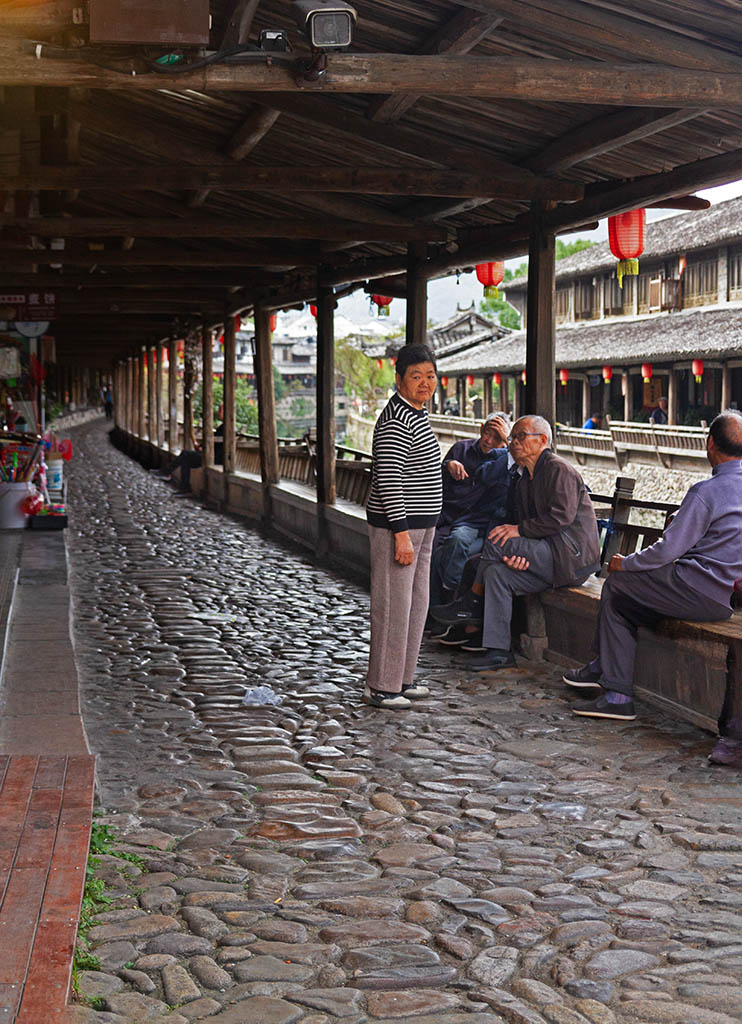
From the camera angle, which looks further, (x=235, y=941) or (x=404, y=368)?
(x=404, y=368)

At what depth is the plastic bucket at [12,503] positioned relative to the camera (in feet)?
40.5

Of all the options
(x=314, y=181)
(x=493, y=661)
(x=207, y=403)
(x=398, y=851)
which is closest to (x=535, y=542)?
(x=493, y=661)

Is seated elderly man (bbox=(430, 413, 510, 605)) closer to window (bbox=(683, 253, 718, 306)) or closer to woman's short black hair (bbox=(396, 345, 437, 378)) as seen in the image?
woman's short black hair (bbox=(396, 345, 437, 378))

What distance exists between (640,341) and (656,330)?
0.60 m

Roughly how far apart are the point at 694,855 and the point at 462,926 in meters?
1.04

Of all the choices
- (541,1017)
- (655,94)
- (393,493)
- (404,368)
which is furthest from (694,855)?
(655,94)

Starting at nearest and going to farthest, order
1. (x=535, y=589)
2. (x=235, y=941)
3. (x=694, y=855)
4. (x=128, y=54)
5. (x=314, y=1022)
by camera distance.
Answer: (x=314, y=1022), (x=235, y=941), (x=694, y=855), (x=128, y=54), (x=535, y=589)

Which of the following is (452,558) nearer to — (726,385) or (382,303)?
(382,303)

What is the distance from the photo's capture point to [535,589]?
23.1 ft

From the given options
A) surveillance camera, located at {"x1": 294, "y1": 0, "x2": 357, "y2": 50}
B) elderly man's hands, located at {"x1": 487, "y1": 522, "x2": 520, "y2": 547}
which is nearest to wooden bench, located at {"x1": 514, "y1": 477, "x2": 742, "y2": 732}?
elderly man's hands, located at {"x1": 487, "y1": 522, "x2": 520, "y2": 547}

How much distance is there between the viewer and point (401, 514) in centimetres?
602

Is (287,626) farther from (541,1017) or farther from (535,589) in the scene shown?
(541,1017)

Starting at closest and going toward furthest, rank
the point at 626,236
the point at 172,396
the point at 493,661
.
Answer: the point at 493,661 → the point at 626,236 → the point at 172,396

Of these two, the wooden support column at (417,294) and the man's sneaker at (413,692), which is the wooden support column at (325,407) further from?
the man's sneaker at (413,692)
